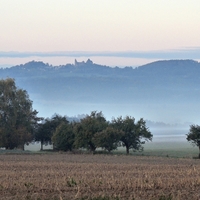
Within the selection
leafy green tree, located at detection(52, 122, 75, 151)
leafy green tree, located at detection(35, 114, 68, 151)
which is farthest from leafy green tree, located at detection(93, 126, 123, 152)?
leafy green tree, located at detection(35, 114, 68, 151)

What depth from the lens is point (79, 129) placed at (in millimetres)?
87312

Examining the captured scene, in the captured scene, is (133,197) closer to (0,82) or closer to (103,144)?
(103,144)

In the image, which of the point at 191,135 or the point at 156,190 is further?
the point at 191,135

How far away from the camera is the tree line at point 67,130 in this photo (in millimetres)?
82500

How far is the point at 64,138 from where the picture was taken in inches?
3519

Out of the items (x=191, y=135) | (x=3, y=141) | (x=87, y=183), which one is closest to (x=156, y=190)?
(x=87, y=183)

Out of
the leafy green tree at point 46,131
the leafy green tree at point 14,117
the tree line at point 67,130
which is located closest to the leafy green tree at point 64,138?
the tree line at point 67,130

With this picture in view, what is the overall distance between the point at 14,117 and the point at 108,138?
20.9m

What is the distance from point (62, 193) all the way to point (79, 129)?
6338 centimetres

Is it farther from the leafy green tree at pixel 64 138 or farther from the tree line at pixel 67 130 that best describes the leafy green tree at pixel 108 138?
the leafy green tree at pixel 64 138

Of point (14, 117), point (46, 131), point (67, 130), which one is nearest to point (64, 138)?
point (67, 130)

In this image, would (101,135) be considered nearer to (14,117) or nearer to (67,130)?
(67,130)

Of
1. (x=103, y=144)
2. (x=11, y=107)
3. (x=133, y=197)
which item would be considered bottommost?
(x=133, y=197)

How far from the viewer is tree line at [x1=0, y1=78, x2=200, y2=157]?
3248 inches
